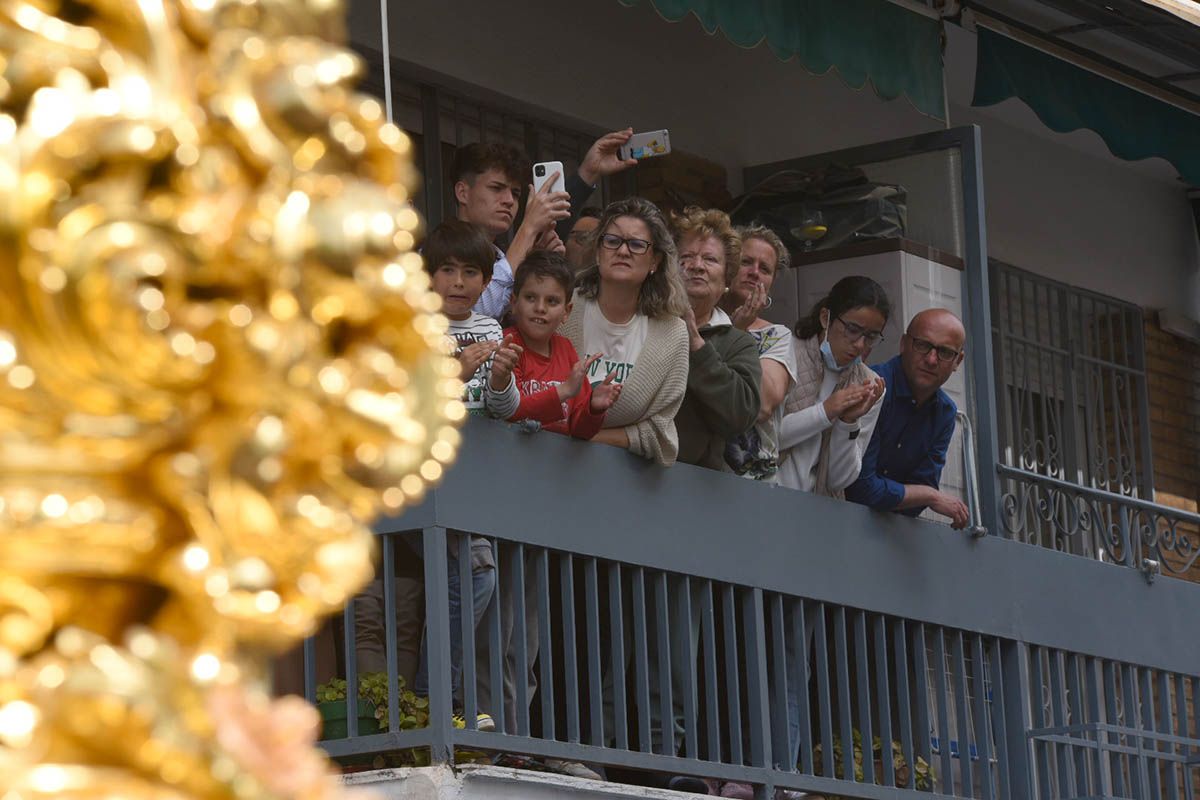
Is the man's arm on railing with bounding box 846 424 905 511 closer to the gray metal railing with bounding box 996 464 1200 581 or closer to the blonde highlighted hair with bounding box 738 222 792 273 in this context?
the blonde highlighted hair with bounding box 738 222 792 273

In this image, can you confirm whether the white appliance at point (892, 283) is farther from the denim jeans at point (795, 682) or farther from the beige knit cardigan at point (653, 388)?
the beige knit cardigan at point (653, 388)

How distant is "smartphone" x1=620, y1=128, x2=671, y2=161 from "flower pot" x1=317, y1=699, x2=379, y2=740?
7.16 ft

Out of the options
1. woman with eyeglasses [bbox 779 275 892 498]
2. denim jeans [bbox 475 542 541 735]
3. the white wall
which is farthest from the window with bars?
denim jeans [bbox 475 542 541 735]

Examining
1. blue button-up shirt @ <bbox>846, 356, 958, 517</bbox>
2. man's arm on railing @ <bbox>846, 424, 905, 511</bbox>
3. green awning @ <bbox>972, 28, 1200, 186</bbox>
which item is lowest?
man's arm on railing @ <bbox>846, 424, 905, 511</bbox>

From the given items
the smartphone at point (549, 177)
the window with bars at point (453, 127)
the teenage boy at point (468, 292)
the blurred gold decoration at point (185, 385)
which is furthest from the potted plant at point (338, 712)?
the blurred gold decoration at point (185, 385)

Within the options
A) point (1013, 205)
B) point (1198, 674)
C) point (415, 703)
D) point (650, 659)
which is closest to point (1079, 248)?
point (1013, 205)

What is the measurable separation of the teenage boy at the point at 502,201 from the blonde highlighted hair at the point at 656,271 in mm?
164

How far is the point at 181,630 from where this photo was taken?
843 millimetres

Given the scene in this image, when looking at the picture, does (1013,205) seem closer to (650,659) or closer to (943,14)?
(943,14)

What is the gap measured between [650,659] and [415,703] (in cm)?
150

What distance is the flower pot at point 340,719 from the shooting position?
20.0ft

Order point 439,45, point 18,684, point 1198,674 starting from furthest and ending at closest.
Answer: point 1198,674 → point 439,45 → point 18,684

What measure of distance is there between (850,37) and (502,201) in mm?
2132

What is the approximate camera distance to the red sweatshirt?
637 centimetres
